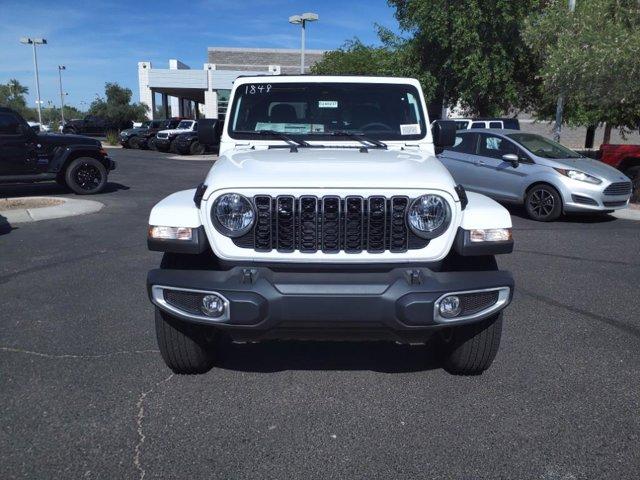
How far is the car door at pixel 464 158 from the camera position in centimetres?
1127

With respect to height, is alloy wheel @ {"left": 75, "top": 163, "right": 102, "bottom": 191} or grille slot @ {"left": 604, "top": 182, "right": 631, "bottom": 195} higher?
grille slot @ {"left": 604, "top": 182, "right": 631, "bottom": 195}

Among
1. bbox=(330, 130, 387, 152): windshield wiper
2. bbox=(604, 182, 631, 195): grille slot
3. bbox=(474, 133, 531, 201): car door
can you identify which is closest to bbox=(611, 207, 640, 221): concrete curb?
bbox=(604, 182, 631, 195): grille slot

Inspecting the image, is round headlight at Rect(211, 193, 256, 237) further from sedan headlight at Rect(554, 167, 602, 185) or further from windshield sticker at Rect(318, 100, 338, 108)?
sedan headlight at Rect(554, 167, 602, 185)

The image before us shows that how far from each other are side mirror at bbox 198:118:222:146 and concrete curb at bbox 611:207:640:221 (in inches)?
344

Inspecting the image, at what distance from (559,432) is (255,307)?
1.81 m

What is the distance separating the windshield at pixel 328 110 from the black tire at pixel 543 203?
616 centimetres

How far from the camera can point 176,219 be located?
3273mm

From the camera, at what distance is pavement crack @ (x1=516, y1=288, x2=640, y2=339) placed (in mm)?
4758

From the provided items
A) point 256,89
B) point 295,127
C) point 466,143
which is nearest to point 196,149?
point 466,143

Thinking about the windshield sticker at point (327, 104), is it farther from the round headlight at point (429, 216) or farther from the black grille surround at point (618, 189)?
the black grille surround at point (618, 189)

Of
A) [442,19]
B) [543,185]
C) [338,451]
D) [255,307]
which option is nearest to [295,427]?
[338,451]

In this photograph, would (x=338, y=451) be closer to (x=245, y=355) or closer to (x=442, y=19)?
(x=245, y=355)

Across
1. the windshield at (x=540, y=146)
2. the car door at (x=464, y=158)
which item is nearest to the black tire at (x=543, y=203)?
the windshield at (x=540, y=146)

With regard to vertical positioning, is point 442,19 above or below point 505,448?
above
